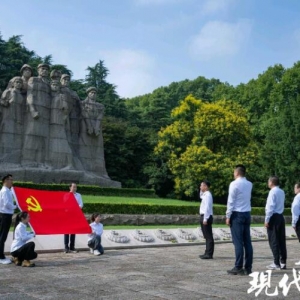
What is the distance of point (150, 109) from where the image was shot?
48531 millimetres

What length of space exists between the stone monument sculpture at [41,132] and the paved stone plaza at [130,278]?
1347cm

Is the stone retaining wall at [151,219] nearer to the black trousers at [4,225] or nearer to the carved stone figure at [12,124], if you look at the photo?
the black trousers at [4,225]

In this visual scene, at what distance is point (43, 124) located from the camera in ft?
76.1

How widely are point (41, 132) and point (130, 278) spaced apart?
17577 mm

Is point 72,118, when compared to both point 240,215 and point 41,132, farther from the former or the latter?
point 240,215

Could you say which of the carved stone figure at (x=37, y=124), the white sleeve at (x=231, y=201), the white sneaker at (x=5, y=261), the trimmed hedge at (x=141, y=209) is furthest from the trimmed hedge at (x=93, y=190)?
the white sleeve at (x=231, y=201)

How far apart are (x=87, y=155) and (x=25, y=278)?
1922cm

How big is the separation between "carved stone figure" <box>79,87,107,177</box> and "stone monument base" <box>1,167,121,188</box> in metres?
0.91

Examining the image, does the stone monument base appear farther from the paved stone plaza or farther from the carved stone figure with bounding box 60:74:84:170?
the paved stone plaza

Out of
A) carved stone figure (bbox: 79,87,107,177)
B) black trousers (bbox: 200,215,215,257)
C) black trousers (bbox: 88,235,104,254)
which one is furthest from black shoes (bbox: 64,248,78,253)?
carved stone figure (bbox: 79,87,107,177)

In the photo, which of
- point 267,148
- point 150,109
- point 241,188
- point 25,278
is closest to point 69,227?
point 25,278

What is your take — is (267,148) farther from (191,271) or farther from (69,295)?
(69,295)

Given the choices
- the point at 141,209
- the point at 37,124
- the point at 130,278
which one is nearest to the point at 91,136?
the point at 37,124

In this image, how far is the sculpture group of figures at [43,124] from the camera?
2244 cm
